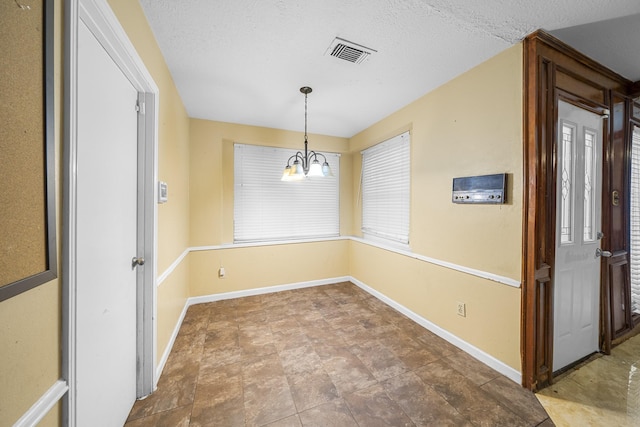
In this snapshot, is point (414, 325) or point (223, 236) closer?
point (414, 325)

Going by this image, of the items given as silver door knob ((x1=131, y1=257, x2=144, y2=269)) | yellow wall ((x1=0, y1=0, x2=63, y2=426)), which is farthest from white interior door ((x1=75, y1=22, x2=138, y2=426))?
yellow wall ((x1=0, y1=0, x2=63, y2=426))

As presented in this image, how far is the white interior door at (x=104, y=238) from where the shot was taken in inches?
41.3

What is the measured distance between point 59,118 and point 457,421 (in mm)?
2547

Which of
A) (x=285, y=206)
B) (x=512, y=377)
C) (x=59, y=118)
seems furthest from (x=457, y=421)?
(x=285, y=206)

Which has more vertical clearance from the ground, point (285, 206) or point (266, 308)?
point (285, 206)

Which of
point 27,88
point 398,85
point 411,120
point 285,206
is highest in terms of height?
point 398,85

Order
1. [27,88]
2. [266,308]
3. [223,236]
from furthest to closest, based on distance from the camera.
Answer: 1. [223,236]
2. [266,308]
3. [27,88]

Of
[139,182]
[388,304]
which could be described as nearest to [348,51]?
[139,182]

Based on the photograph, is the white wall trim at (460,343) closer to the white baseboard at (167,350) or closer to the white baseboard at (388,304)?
the white baseboard at (388,304)

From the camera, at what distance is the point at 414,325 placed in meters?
2.73

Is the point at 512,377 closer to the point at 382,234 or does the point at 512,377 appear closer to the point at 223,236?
the point at 382,234

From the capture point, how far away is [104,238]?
124 centimetres

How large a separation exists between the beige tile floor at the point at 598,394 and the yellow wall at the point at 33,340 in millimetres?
2623

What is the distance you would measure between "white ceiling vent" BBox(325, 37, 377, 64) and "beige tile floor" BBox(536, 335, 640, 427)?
2938 mm
